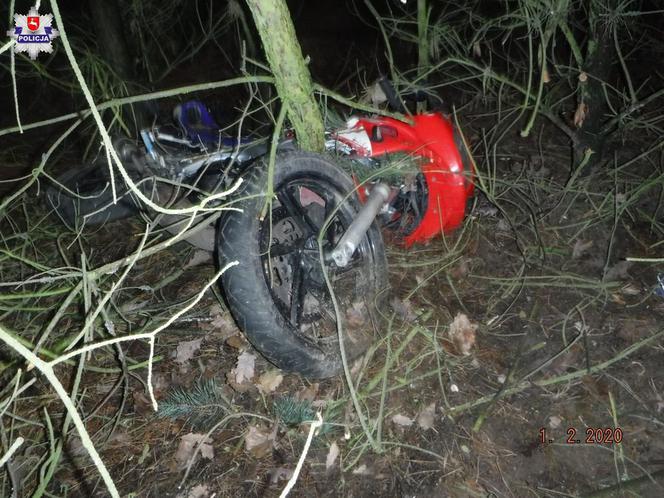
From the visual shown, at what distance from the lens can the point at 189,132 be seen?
9.07 feet

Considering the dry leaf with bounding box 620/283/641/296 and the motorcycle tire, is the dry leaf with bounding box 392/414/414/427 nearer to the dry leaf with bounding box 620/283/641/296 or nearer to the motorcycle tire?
the motorcycle tire

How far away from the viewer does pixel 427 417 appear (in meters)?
2.24

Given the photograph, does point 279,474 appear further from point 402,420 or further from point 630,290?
point 630,290

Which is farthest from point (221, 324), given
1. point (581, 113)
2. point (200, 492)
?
point (581, 113)

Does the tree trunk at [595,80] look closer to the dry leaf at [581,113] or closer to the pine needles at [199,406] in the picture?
the dry leaf at [581,113]

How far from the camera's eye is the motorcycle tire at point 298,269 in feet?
6.65

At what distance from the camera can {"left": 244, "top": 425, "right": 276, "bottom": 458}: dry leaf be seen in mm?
2096

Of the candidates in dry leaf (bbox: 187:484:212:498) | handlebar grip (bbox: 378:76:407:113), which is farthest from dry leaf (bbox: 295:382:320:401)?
handlebar grip (bbox: 378:76:407:113)

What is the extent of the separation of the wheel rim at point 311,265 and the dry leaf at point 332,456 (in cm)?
48

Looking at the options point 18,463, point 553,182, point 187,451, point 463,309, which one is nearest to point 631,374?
A: point 463,309

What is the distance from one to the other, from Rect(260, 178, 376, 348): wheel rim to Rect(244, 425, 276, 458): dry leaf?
474 mm

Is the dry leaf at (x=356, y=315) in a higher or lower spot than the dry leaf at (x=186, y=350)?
A: lower
